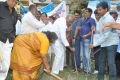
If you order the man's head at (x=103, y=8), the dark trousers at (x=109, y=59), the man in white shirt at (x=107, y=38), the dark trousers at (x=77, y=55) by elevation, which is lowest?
the dark trousers at (x=77, y=55)

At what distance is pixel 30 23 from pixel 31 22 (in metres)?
0.04

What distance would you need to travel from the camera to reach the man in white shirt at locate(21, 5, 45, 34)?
31.8 feet

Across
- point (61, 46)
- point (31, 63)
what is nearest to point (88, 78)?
point (61, 46)

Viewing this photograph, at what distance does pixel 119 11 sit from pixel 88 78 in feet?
6.87

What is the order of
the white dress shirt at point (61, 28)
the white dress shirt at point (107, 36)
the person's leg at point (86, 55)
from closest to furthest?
the white dress shirt at point (107, 36)
the white dress shirt at point (61, 28)
the person's leg at point (86, 55)

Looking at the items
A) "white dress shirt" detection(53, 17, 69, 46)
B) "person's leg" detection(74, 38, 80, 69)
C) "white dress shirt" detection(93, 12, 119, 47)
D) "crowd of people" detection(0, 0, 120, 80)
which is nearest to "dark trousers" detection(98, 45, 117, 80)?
"crowd of people" detection(0, 0, 120, 80)

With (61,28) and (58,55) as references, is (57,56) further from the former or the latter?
(61,28)

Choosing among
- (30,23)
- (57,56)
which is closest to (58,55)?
(57,56)

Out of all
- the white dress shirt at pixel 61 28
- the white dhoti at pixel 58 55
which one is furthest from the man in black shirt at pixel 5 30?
the white dhoti at pixel 58 55

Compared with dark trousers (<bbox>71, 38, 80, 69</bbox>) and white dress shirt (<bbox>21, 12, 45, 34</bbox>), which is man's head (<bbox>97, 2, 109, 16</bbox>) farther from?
dark trousers (<bbox>71, 38, 80, 69</bbox>)

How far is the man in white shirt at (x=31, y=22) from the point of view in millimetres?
9695

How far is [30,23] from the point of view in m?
9.73

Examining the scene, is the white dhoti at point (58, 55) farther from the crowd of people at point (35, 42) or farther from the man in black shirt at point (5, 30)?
the man in black shirt at point (5, 30)

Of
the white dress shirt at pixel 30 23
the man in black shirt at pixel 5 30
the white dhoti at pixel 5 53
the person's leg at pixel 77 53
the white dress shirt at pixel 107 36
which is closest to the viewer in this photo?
the white dhoti at pixel 5 53
